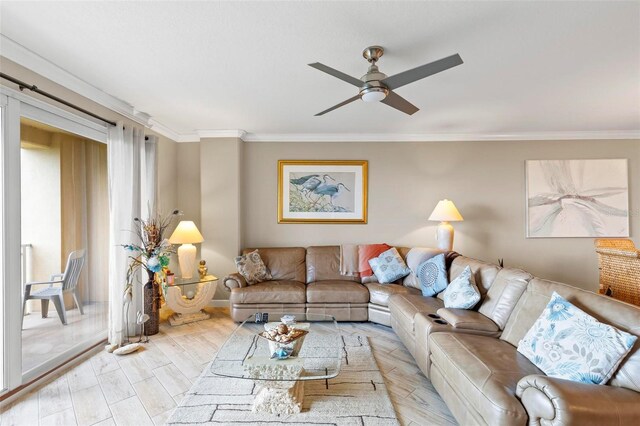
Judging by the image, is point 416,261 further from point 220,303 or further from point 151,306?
point 151,306

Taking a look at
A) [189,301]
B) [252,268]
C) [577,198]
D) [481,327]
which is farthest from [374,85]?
[577,198]

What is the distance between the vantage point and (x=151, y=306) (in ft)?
10.9

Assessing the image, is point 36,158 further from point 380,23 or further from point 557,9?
point 557,9

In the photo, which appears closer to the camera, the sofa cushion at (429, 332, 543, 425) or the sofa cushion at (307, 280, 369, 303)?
the sofa cushion at (429, 332, 543, 425)

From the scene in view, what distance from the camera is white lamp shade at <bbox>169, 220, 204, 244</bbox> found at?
3.78 meters

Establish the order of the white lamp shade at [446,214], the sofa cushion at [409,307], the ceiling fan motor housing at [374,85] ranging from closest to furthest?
the ceiling fan motor housing at [374,85] → the sofa cushion at [409,307] → the white lamp shade at [446,214]

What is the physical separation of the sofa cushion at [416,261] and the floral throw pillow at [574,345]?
188 centimetres

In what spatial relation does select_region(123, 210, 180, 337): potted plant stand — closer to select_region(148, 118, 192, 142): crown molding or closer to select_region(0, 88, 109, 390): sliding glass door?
select_region(0, 88, 109, 390): sliding glass door

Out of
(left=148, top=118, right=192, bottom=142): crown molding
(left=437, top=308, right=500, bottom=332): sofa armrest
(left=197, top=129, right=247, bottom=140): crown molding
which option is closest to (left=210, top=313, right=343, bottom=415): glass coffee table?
(left=437, top=308, right=500, bottom=332): sofa armrest

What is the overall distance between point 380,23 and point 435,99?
5.00 ft

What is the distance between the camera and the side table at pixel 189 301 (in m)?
3.61

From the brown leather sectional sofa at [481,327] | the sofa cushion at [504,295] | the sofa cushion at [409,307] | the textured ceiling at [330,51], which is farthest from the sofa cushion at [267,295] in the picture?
the textured ceiling at [330,51]

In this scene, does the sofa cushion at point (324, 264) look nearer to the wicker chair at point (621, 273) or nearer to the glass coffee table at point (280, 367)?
the glass coffee table at point (280, 367)

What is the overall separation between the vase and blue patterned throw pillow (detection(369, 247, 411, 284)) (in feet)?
8.87
